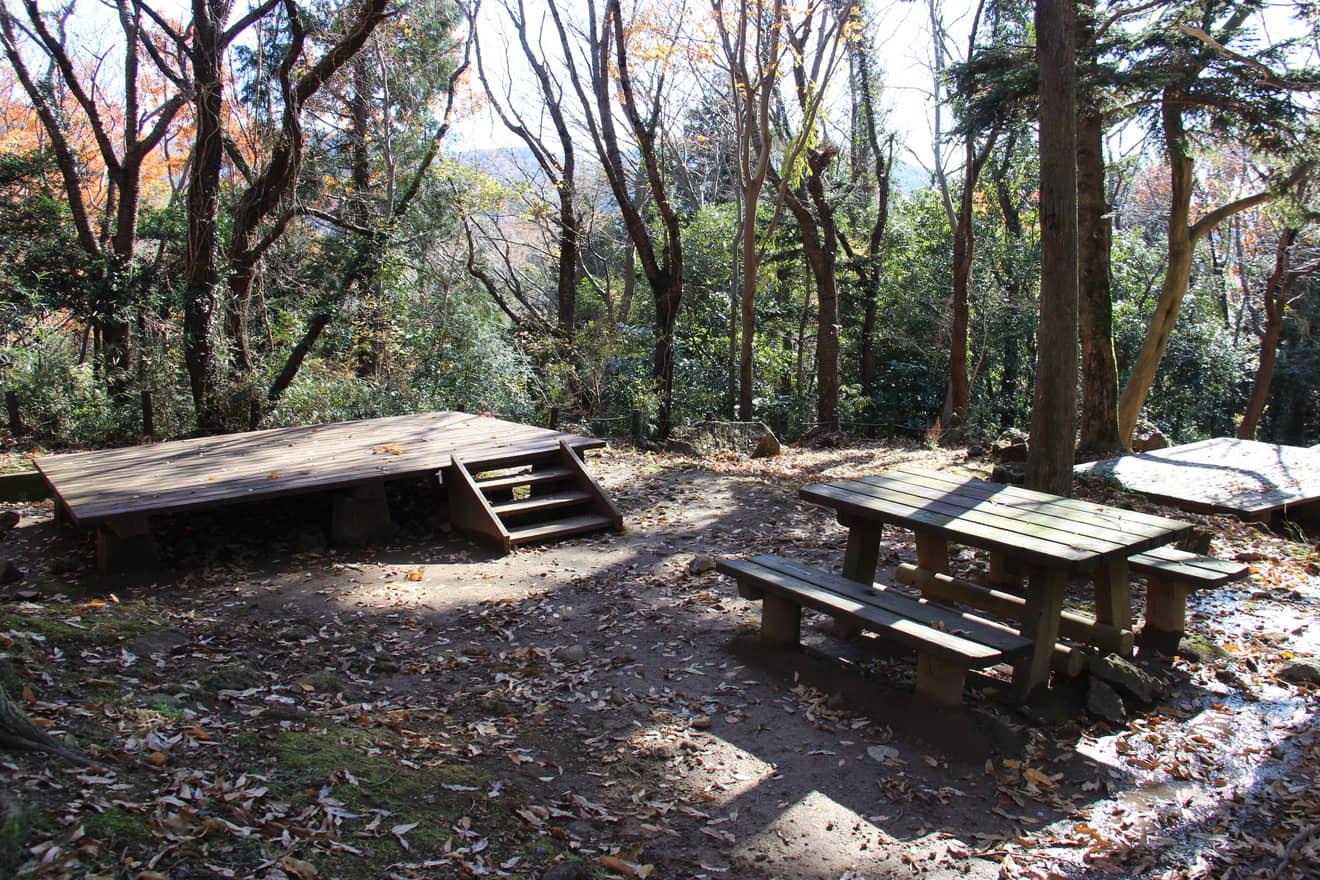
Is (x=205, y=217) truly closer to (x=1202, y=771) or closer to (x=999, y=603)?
(x=999, y=603)

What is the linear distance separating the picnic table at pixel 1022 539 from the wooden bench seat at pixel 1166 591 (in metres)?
0.19

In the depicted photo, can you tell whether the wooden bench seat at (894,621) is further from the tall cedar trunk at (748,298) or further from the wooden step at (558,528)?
the tall cedar trunk at (748,298)

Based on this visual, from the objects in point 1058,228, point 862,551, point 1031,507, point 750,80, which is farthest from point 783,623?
point 750,80

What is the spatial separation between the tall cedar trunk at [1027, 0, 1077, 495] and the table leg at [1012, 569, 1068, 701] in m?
2.47

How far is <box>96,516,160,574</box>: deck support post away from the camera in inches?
213

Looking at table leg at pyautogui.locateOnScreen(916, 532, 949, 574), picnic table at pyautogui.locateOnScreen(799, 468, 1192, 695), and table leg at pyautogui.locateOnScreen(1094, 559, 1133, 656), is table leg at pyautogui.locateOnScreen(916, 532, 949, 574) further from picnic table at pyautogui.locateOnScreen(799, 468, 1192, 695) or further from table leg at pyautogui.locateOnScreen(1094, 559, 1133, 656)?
table leg at pyautogui.locateOnScreen(1094, 559, 1133, 656)

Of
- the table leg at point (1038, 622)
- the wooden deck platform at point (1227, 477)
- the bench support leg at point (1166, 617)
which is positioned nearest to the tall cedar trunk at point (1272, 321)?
the wooden deck platform at point (1227, 477)

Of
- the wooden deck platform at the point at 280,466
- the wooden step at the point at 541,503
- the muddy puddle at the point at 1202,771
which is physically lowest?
the muddy puddle at the point at 1202,771

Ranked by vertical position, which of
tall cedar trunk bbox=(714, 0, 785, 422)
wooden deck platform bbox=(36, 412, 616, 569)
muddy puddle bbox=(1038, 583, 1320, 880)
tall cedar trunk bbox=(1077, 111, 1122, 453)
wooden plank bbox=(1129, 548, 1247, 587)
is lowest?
muddy puddle bbox=(1038, 583, 1320, 880)

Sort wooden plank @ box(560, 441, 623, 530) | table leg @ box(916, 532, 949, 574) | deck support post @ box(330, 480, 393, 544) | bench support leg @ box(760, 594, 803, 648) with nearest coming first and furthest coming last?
1. bench support leg @ box(760, 594, 803, 648)
2. table leg @ box(916, 532, 949, 574)
3. deck support post @ box(330, 480, 393, 544)
4. wooden plank @ box(560, 441, 623, 530)

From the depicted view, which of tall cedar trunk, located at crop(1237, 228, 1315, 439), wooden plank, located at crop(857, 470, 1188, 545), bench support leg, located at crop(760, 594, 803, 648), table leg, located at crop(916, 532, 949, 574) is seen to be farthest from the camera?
tall cedar trunk, located at crop(1237, 228, 1315, 439)

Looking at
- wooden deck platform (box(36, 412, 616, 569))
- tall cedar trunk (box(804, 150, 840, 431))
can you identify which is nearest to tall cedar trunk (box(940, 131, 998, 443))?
tall cedar trunk (box(804, 150, 840, 431))

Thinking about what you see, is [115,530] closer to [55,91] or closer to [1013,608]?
[1013,608]

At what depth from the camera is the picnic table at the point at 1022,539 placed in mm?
3844
